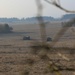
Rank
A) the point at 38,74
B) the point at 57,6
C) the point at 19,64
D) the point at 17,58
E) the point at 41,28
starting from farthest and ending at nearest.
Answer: the point at 17,58
the point at 19,64
the point at 38,74
the point at 57,6
the point at 41,28

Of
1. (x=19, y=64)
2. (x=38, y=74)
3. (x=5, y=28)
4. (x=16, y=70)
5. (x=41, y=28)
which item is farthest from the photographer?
(x=5, y=28)

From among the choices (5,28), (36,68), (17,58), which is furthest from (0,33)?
(36,68)

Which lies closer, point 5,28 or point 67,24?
point 67,24

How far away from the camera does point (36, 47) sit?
126cm

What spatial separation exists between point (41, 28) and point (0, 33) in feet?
149

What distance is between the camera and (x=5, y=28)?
44.4m

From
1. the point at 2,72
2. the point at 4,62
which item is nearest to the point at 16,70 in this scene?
the point at 2,72

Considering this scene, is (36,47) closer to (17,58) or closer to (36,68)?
(36,68)

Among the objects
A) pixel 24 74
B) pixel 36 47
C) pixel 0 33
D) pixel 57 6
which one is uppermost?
pixel 57 6

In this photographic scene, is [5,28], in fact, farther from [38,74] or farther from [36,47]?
[36,47]

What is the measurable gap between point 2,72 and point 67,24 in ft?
41.4

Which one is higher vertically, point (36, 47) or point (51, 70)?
point (36, 47)

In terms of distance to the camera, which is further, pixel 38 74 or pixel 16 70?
pixel 16 70

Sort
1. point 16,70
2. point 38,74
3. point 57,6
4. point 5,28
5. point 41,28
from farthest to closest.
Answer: point 5,28 < point 16,70 < point 38,74 < point 57,6 < point 41,28
